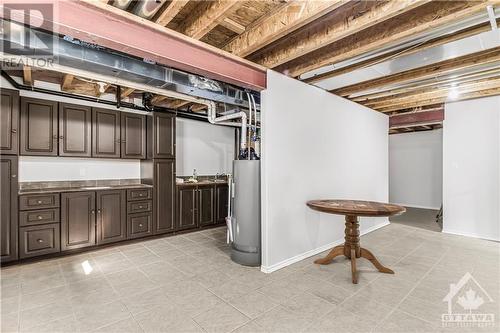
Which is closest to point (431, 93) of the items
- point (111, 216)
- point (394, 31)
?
point (394, 31)

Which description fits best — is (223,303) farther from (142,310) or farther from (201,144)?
(201,144)

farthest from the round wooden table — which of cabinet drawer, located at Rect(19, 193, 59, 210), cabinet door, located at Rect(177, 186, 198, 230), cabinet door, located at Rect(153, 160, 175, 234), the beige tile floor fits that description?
cabinet drawer, located at Rect(19, 193, 59, 210)

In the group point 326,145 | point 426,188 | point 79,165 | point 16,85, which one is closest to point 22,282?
point 79,165

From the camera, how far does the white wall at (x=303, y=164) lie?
2992 millimetres

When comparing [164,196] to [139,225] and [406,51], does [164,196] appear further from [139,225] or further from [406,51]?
[406,51]

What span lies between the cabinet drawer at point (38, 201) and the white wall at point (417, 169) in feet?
29.2

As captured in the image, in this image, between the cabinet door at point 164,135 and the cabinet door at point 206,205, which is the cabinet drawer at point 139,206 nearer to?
the cabinet door at point 164,135

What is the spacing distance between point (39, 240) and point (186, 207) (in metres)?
2.13

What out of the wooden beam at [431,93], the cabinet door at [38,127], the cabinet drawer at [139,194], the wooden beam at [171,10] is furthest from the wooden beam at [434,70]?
the cabinet door at [38,127]

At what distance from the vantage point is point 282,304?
225 centimetres

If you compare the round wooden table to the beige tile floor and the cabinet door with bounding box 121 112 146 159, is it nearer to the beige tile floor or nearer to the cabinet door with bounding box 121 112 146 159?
the beige tile floor

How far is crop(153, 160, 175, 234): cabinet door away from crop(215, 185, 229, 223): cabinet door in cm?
95

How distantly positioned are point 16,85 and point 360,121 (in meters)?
5.38

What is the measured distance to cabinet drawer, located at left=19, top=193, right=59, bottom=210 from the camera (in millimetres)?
3117
